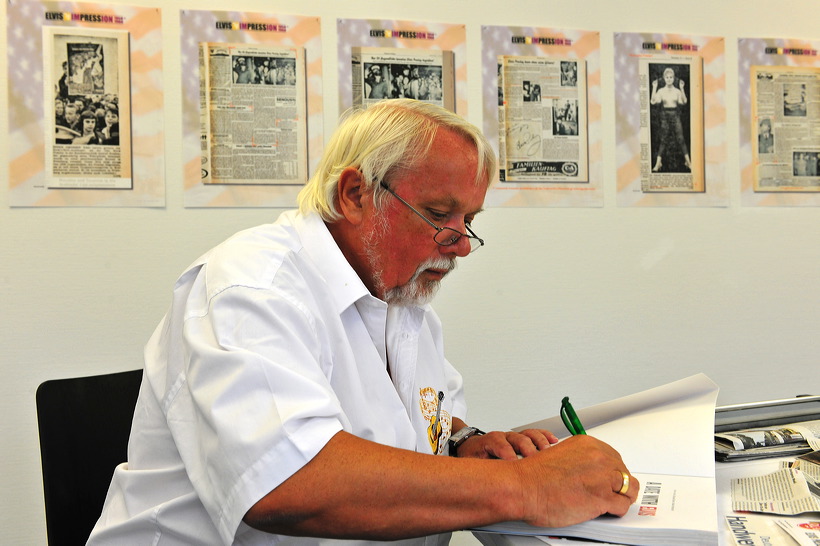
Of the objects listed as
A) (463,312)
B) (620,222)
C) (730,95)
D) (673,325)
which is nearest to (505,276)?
(463,312)

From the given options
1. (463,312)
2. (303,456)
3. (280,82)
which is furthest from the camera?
(463,312)

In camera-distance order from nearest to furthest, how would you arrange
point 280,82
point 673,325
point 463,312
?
point 280,82 → point 463,312 → point 673,325

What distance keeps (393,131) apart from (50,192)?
0.95m

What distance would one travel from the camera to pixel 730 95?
6.51ft

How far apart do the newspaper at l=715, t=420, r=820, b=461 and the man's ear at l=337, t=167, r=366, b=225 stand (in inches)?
26.1

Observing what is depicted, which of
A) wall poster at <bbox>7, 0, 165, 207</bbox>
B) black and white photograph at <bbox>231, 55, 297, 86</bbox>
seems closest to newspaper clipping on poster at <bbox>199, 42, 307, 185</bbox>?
black and white photograph at <bbox>231, 55, 297, 86</bbox>

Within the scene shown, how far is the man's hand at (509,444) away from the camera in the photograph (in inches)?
42.1

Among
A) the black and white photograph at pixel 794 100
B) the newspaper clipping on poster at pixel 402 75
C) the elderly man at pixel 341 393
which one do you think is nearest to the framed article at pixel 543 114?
the newspaper clipping on poster at pixel 402 75

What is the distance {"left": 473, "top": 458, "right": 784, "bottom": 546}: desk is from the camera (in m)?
0.75

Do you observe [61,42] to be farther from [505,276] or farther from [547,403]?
[547,403]

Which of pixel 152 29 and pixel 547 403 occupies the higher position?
pixel 152 29

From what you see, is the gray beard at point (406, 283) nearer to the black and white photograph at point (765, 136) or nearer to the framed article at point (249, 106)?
the framed article at point (249, 106)

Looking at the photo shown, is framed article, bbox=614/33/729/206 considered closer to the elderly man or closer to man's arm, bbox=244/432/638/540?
the elderly man

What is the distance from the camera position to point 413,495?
0.74 m
